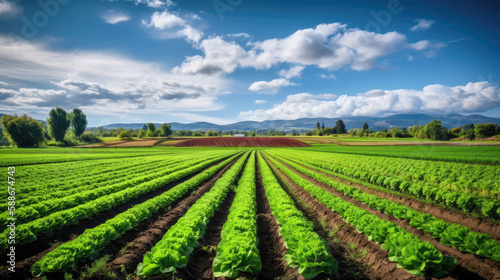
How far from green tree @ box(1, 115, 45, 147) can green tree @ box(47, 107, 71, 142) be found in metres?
9.92

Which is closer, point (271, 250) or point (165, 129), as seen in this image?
point (271, 250)

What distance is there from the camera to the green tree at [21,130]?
58625 millimetres

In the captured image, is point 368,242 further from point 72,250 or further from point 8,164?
point 8,164

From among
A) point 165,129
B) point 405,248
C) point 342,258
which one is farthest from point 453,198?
point 165,129

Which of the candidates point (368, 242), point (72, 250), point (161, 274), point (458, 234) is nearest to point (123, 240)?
point (72, 250)

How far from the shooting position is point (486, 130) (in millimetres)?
61906

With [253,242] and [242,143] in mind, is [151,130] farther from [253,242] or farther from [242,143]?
[253,242]

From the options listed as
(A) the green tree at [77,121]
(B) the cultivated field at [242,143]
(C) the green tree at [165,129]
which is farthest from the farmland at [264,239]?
(C) the green tree at [165,129]

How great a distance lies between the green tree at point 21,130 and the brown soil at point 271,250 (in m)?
84.2

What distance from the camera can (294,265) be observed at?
17.1ft

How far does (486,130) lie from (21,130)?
14264cm

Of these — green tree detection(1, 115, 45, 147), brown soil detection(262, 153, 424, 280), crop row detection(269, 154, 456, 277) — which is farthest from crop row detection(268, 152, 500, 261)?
green tree detection(1, 115, 45, 147)

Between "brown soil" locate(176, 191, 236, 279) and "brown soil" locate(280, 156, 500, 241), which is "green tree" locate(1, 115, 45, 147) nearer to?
"brown soil" locate(176, 191, 236, 279)

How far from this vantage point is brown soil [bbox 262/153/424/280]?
5.64 m
